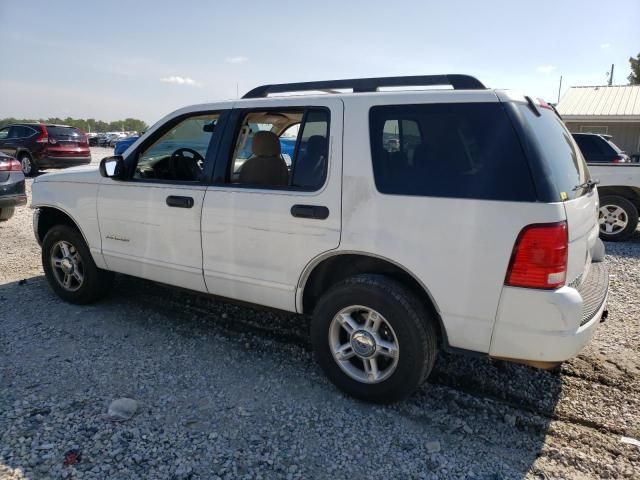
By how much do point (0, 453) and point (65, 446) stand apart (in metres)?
0.32

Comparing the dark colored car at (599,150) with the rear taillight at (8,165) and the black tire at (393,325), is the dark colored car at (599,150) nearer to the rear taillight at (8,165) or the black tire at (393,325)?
the black tire at (393,325)

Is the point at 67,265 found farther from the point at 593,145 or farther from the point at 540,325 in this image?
the point at 593,145

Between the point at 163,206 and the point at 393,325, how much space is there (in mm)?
2044

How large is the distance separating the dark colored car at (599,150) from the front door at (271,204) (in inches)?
327

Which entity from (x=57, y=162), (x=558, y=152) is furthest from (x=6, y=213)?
(x=558, y=152)

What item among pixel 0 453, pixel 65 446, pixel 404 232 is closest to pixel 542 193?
pixel 404 232

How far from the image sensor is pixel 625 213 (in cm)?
777

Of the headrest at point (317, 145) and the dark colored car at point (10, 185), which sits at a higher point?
the headrest at point (317, 145)

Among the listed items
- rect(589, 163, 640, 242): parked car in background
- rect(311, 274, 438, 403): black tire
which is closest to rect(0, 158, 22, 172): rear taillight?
rect(311, 274, 438, 403): black tire

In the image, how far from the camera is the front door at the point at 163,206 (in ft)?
11.8

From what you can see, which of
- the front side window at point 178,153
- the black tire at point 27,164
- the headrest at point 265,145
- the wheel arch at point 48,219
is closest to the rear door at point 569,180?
the headrest at point 265,145

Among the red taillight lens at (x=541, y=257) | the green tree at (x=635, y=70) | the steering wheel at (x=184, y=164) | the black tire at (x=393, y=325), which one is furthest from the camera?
the green tree at (x=635, y=70)

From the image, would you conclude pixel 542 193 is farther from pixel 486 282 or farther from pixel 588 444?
pixel 588 444

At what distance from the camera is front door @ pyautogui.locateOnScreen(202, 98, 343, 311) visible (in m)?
2.99
